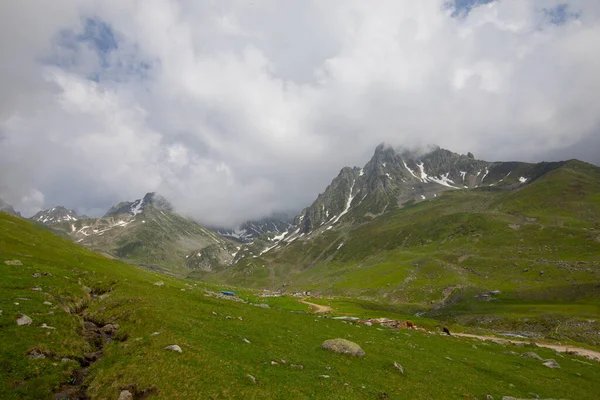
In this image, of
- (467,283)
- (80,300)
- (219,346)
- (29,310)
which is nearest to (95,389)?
(219,346)

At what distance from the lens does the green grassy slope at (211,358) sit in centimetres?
1858

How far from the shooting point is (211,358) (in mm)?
22703

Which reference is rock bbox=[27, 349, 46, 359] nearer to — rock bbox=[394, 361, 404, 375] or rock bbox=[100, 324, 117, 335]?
rock bbox=[100, 324, 117, 335]

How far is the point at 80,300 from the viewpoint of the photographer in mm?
33938

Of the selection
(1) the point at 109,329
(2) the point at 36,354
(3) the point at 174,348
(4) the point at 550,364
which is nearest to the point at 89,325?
(1) the point at 109,329

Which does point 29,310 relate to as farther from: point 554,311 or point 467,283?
point 467,283

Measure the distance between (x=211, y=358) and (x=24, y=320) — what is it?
14.0m

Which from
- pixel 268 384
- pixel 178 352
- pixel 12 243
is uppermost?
pixel 12 243

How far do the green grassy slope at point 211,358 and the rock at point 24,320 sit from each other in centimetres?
65

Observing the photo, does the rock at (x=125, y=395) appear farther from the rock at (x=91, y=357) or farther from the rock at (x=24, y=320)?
the rock at (x=24, y=320)

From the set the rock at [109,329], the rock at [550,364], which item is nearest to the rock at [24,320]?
the rock at [109,329]

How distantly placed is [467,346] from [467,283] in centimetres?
13809

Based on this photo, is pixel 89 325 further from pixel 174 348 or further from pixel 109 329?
pixel 174 348

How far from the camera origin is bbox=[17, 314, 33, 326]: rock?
22559 millimetres
